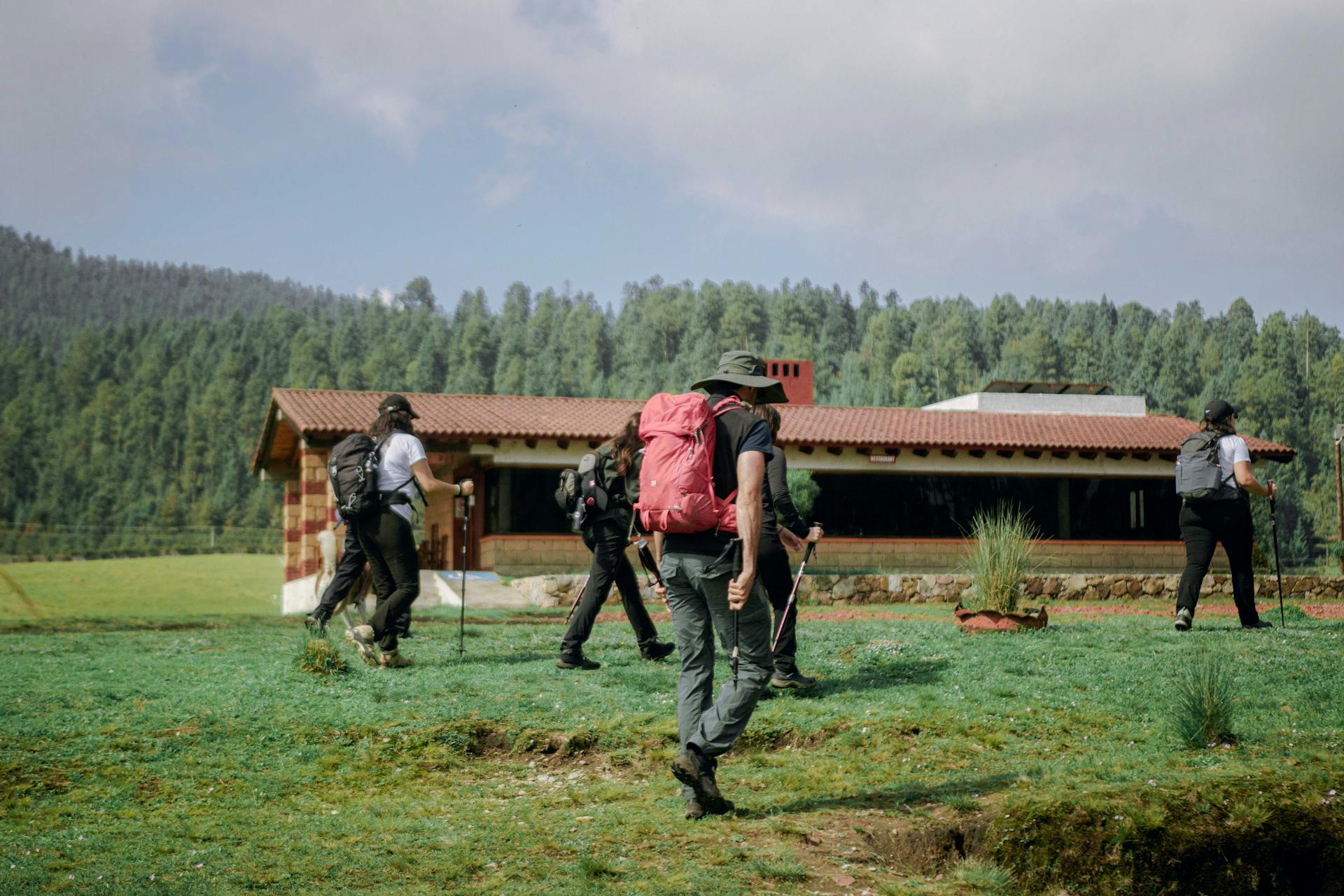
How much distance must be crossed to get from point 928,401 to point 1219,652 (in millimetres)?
97465

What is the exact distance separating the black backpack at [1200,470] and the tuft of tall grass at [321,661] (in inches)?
252

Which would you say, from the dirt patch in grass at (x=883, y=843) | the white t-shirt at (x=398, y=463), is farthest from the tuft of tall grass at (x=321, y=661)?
the dirt patch in grass at (x=883, y=843)

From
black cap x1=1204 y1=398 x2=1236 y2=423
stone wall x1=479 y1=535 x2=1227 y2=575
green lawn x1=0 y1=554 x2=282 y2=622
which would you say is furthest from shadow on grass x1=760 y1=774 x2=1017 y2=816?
green lawn x1=0 y1=554 x2=282 y2=622

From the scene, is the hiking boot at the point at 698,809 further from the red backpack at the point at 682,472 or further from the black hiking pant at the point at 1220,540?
the black hiking pant at the point at 1220,540

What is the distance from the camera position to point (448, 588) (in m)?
20.3

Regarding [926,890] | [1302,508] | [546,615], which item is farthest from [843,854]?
[1302,508]

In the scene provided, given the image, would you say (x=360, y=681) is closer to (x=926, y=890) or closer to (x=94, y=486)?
(x=926, y=890)

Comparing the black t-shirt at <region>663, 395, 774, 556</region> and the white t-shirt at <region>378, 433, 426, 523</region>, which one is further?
the white t-shirt at <region>378, 433, 426, 523</region>

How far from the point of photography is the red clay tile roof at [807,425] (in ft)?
77.3

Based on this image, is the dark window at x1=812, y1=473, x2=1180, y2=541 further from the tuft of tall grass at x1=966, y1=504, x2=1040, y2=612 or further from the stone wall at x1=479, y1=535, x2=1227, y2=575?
the tuft of tall grass at x1=966, y1=504, x2=1040, y2=612

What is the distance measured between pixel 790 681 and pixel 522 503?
55.9ft

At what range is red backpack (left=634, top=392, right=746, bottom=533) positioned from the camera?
16.3ft

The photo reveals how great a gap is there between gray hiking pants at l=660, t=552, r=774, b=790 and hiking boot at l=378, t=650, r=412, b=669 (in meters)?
3.70

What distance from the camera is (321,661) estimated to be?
8.02 meters
